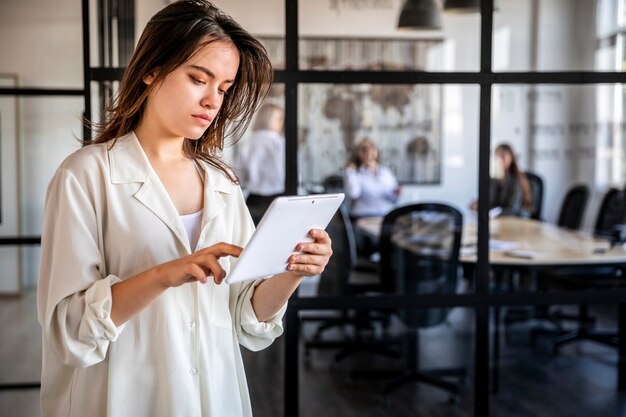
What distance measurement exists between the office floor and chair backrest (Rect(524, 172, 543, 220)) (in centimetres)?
85

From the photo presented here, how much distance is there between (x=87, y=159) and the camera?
1411mm

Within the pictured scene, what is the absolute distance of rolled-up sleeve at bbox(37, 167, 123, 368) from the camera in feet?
4.35

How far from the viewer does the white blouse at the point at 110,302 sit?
53.2 inches

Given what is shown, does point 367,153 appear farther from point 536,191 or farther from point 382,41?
point 536,191

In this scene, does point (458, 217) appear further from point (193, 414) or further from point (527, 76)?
point (193, 414)

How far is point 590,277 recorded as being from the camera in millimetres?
3832

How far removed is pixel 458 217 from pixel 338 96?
275cm

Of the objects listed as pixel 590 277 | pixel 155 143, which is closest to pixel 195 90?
pixel 155 143

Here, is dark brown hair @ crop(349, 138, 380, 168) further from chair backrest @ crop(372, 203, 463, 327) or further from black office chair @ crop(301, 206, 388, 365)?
chair backrest @ crop(372, 203, 463, 327)

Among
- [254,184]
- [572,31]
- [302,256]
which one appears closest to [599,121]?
[572,31]

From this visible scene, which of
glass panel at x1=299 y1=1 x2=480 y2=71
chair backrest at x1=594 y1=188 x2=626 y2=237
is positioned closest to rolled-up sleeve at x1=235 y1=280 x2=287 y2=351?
glass panel at x1=299 y1=1 x2=480 y2=71

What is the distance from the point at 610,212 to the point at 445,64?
1975 millimetres

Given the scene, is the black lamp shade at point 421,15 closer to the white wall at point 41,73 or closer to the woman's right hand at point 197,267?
the white wall at point 41,73

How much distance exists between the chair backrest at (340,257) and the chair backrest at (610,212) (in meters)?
1.85
